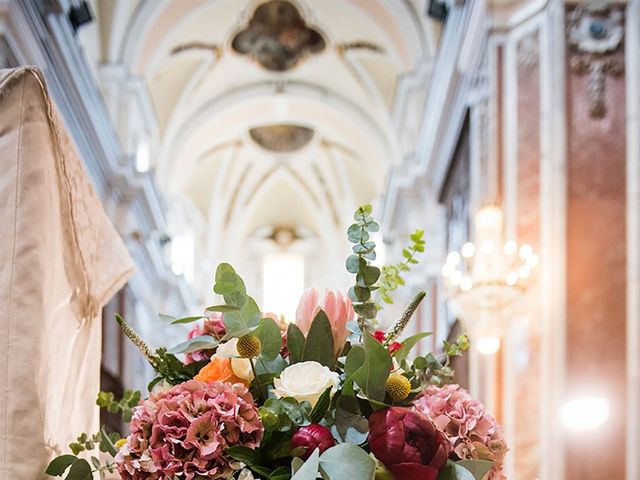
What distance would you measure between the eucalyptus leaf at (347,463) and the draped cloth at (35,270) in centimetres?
46

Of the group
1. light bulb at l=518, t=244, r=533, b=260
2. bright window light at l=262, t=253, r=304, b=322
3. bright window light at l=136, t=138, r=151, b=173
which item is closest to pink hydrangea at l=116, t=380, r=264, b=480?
light bulb at l=518, t=244, r=533, b=260

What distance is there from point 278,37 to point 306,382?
18229 mm

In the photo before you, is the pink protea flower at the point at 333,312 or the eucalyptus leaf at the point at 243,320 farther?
the pink protea flower at the point at 333,312

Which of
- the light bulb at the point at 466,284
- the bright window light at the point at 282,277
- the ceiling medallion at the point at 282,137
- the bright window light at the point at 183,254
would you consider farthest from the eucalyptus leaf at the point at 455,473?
the bright window light at the point at 282,277

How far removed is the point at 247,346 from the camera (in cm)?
171

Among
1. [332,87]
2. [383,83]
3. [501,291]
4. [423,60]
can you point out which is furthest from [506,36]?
[332,87]

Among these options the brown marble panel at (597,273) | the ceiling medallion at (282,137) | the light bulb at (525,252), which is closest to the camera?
the brown marble panel at (597,273)

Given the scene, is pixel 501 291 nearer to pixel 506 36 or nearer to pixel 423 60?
pixel 506 36

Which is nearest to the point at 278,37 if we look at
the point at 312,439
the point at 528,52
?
the point at 528,52

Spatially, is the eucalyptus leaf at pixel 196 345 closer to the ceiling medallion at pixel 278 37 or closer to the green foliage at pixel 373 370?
the green foliage at pixel 373 370

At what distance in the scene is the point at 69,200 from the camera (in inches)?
77.1

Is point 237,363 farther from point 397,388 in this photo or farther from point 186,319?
point 397,388

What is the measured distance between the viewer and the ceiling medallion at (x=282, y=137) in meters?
23.2

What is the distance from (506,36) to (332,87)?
11.5 metres
